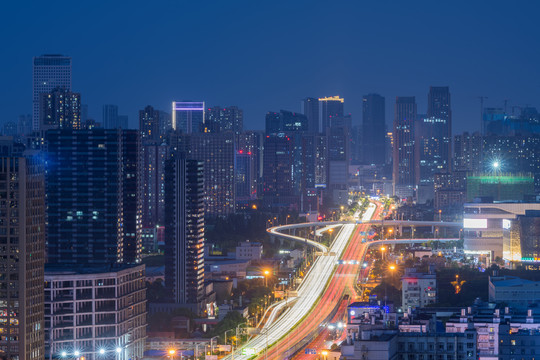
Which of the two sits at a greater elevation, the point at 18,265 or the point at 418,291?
the point at 18,265

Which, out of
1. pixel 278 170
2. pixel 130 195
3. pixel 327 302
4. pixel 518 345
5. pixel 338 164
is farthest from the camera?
pixel 338 164

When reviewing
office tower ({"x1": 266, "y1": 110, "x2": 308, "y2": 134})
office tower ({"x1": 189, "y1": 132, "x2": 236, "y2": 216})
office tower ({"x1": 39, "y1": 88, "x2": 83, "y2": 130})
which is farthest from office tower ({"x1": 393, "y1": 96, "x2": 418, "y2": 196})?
office tower ({"x1": 39, "y1": 88, "x2": 83, "y2": 130})

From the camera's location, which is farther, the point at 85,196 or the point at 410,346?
the point at 85,196

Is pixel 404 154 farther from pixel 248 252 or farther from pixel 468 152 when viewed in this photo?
pixel 248 252

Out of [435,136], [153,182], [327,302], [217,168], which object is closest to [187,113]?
[217,168]

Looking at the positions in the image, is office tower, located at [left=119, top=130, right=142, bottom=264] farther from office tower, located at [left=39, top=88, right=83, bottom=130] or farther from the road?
office tower, located at [left=39, top=88, right=83, bottom=130]

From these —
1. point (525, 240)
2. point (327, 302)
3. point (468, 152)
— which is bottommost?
point (327, 302)

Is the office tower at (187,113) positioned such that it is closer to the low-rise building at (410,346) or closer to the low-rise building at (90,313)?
the low-rise building at (90,313)

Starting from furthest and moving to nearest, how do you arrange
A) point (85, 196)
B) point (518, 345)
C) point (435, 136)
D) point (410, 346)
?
point (435, 136) → point (85, 196) → point (518, 345) → point (410, 346)
